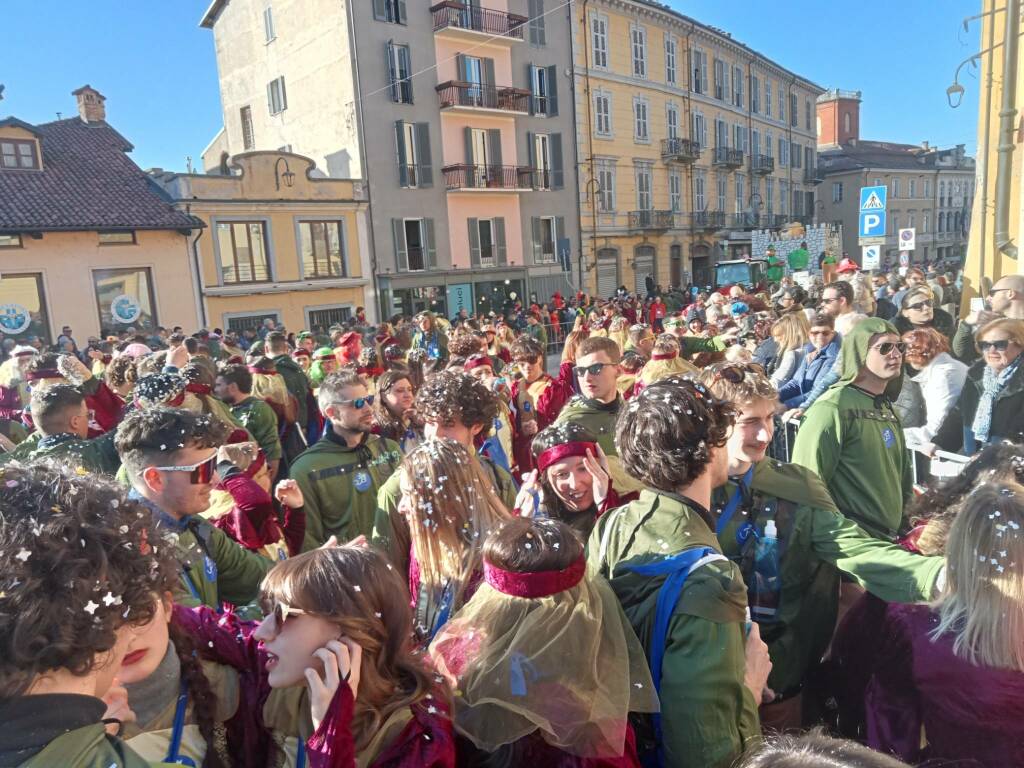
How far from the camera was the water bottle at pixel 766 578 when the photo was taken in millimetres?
2457

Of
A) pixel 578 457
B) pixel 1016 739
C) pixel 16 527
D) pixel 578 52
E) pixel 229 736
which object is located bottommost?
pixel 1016 739

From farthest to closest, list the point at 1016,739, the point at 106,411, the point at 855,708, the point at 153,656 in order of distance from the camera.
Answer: the point at 106,411 < the point at 855,708 < the point at 1016,739 < the point at 153,656

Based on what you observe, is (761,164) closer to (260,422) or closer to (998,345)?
(998,345)

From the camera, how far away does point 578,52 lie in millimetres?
28078

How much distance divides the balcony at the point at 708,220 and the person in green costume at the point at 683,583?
1355 inches

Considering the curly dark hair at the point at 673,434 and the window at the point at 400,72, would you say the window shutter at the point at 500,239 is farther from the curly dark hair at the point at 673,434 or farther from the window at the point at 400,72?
the curly dark hair at the point at 673,434

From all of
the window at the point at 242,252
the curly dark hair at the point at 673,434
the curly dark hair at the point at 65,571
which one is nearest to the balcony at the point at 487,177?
the window at the point at 242,252

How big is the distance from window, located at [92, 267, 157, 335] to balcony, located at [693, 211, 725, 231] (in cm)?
2574

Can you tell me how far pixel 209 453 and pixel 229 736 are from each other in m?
1.30

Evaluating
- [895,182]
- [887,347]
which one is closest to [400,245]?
[887,347]

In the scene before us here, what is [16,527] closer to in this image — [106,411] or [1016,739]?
[1016,739]

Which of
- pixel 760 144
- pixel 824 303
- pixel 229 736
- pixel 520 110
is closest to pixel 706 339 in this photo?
pixel 824 303

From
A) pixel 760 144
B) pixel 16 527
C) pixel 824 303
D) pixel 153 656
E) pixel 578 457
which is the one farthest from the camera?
pixel 760 144

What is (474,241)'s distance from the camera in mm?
26344
